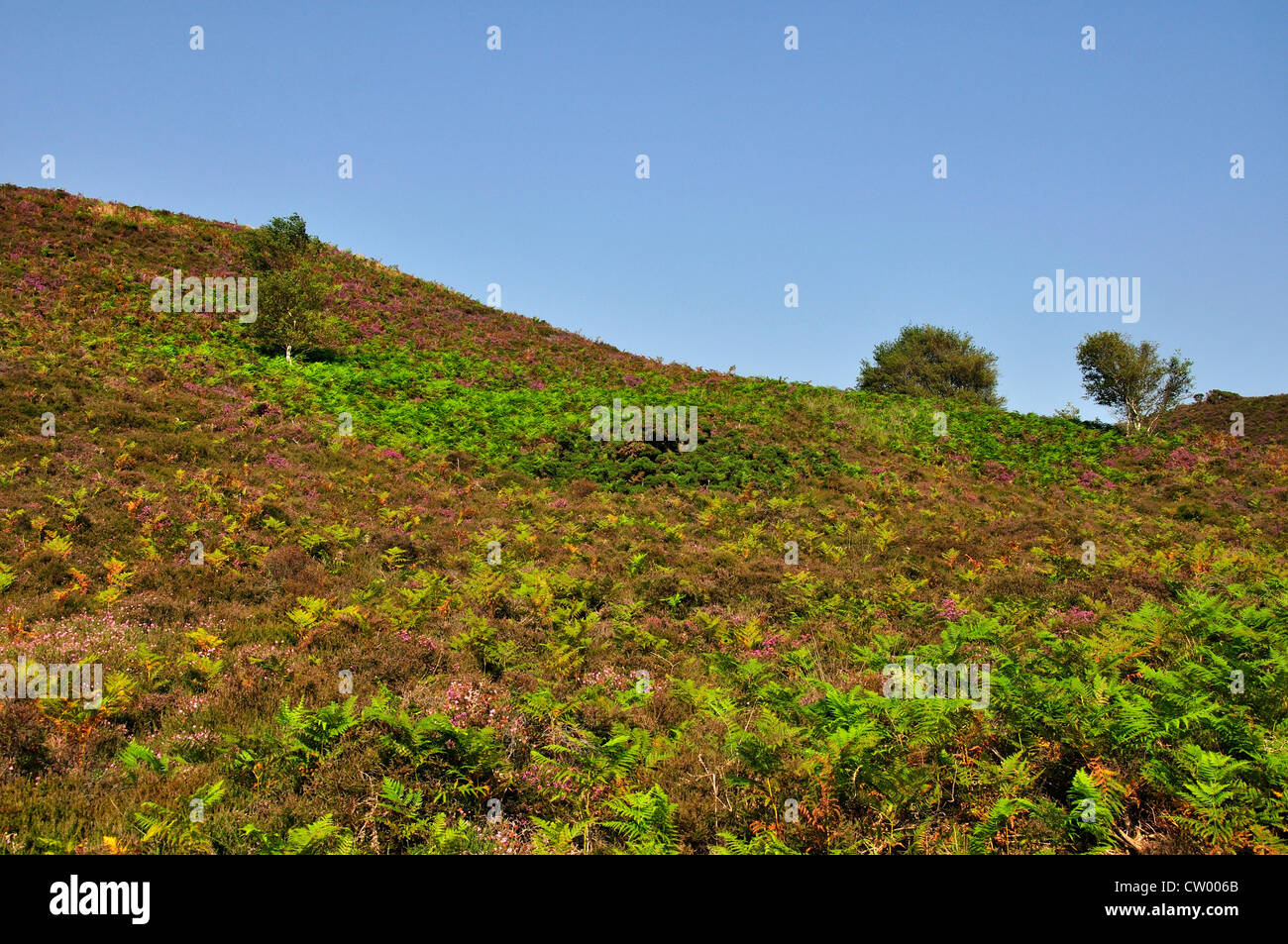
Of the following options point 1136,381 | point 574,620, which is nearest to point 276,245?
point 574,620

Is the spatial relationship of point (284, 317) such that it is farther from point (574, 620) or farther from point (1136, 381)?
point (1136, 381)

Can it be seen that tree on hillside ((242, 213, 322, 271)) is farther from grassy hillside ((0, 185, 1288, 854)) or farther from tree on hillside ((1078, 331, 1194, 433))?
tree on hillside ((1078, 331, 1194, 433))

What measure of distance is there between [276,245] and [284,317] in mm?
8868

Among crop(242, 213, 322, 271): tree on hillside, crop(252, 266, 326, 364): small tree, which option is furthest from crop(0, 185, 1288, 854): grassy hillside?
crop(242, 213, 322, 271): tree on hillside

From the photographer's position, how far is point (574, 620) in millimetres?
10359

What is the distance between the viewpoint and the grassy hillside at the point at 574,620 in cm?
492

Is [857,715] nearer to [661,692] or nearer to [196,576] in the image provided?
[661,692]

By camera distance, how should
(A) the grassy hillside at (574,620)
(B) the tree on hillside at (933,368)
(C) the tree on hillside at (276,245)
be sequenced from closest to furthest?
(A) the grassy hillside at (574,620)
(C) the tree on hillside at (276,245)
(B) the tree on hillside at (933,368)

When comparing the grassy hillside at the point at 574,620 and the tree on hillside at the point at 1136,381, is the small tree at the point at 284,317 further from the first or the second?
the tree on hillside at the point at 1136,381

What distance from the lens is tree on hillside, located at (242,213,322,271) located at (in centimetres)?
3216

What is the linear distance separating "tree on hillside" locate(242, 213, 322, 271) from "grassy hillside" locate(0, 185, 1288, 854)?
6.51 m

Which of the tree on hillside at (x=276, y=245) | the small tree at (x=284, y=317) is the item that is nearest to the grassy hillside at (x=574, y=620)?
the small tree at (x=284, y=317)

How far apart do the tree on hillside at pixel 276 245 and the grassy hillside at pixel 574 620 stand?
6.51 m
